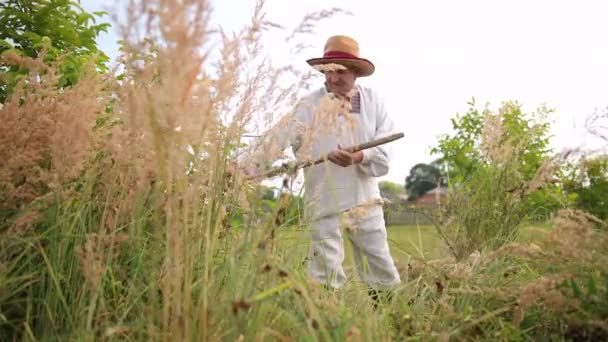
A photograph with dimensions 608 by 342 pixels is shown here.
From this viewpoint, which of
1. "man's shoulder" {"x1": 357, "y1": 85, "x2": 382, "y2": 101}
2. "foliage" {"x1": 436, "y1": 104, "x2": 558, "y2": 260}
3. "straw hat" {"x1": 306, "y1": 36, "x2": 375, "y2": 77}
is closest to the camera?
"foliage" {"x1": 436, "y1": 104, "x2": 558, "y2": 260}

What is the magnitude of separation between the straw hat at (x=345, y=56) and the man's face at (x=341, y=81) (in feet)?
0.27

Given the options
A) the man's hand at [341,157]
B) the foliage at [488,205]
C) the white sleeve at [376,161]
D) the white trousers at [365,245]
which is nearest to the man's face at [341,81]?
the white sleeve at [376,161]

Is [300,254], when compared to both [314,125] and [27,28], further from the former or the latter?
[27,28]

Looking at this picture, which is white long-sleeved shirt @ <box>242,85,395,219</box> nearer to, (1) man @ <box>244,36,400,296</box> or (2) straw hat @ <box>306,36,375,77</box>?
(1) man @ <box>244,36,400,296</box>

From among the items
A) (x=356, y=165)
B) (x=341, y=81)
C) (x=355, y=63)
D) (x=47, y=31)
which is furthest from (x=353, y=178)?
(x=47, y=31)

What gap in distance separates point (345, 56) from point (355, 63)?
89mm

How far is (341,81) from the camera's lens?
12.0 feet

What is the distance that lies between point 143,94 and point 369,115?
276cm

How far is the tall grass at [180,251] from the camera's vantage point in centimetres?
134

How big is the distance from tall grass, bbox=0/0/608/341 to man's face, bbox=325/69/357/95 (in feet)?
5.47

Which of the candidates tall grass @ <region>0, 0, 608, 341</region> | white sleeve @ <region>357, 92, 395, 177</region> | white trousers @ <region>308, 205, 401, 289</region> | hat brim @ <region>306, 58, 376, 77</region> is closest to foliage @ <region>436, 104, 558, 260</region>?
white trousers @ <region>308, 205, 401, 289</region>

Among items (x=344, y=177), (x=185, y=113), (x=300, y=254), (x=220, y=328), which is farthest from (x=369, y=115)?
(x=185, y=113)

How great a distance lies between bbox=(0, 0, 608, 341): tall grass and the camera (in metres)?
1.34

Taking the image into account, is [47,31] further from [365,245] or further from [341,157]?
[365,245]
